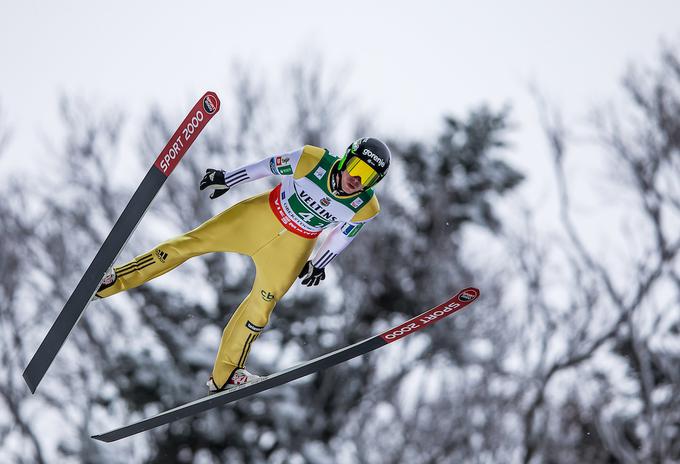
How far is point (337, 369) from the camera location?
12.7 m

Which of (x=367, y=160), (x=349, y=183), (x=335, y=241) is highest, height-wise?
(x=367, y=160)

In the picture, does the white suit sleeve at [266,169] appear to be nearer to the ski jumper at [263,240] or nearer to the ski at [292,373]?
the ski jumper at [263,240]

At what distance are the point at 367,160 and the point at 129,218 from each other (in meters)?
1.13

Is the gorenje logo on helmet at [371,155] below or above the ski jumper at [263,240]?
above

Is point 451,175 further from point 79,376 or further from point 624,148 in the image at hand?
point 79,376

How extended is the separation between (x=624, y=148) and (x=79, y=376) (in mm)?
8516

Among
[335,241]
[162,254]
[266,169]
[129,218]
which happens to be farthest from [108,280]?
[335,241]

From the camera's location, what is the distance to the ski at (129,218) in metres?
4.10

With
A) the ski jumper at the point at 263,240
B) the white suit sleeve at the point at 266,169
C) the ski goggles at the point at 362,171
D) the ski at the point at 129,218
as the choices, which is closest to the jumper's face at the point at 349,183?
the ski goggles at the point at 362,171

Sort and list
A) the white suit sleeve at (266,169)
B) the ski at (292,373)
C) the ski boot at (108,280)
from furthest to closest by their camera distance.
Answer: the ski at (292,373) < the ski boot at (108,280) < the white suit sleeve at (266,169)

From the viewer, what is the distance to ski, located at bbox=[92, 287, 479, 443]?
4441 millimetres

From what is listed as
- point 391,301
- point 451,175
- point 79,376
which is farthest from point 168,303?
point 451,175

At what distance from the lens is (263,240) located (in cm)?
441

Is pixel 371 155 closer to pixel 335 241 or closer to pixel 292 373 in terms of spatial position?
pixel 335 241
